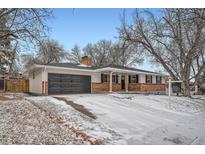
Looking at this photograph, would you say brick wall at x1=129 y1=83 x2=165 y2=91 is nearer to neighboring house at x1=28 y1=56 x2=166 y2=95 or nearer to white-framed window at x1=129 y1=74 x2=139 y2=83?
neighboring house at x1=28 y1=56 x2=166 y2=95

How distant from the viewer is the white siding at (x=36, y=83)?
13866 mm

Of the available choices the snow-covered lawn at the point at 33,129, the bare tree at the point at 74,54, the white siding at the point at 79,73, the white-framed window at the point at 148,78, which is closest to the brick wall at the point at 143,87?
the white-framed window at the point at 148,78

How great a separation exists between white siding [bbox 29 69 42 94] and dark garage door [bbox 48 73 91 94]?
739 mm

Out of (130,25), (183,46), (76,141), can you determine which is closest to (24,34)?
(76,141)

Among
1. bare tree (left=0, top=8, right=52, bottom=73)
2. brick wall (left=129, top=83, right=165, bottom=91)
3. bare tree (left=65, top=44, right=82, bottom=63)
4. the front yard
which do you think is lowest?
the front yard

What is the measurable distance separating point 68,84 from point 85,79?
4.97 feet

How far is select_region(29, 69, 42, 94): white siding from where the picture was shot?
45.5 feet

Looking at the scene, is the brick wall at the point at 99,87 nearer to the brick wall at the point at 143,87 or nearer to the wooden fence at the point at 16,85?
the brick wall at the point at 143,87

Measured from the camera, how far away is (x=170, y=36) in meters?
13.7

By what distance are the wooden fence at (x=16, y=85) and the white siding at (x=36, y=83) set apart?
0.38 meters

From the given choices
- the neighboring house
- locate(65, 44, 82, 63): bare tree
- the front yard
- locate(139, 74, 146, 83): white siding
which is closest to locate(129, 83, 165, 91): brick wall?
the neighboring house
